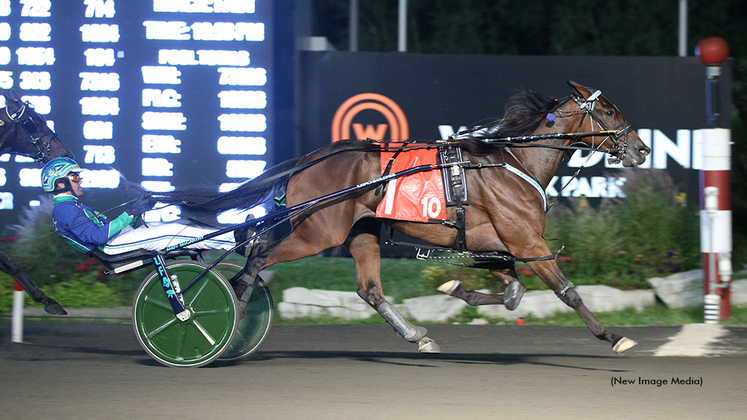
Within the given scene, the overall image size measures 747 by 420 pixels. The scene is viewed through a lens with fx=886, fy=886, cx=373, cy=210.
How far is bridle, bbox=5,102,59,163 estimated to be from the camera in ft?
25.8

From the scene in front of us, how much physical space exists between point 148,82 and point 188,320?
4294 mm

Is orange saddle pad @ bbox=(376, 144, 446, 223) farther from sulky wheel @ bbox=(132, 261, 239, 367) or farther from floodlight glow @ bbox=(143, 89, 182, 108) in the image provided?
floodlight glow @ bbox=(143, 89, 182, 108)

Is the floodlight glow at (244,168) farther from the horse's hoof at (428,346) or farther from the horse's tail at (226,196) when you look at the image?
the horse's hoof at (428,346)

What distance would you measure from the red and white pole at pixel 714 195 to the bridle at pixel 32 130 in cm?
592

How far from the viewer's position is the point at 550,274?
6.34 m

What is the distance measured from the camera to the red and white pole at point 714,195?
26.2ft

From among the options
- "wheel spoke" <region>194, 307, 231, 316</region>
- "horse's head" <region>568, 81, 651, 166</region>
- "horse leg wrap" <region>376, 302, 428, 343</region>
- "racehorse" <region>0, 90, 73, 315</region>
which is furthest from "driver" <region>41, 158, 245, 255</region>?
"horse's head" <region>568, 81, 651, 166</region>

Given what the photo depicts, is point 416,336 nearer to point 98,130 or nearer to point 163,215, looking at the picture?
point 163,215

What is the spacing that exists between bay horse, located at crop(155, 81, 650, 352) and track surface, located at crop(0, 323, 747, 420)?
0.48m

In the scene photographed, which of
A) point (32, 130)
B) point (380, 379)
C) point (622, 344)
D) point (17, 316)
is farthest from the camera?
point (32, 130)

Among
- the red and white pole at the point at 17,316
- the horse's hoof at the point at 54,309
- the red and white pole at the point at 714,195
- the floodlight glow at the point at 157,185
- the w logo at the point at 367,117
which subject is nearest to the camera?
the horse's hoof at the point at 54,309

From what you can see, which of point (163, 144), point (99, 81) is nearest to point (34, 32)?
point (99, 81)

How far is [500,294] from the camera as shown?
6645 millimetres

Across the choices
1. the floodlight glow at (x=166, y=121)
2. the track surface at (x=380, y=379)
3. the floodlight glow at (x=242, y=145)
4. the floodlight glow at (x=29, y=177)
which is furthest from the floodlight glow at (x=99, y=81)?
the track surface at (x=380, y=379)
